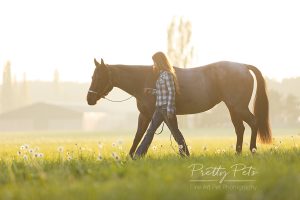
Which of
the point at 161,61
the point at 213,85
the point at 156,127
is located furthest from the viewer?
the point at 213,85

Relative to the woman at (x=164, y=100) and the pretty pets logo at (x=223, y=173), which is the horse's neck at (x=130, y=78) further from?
the pretty pets logo at (x=223, y=173)

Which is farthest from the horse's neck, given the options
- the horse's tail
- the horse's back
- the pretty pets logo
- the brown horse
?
the pretty pets logo

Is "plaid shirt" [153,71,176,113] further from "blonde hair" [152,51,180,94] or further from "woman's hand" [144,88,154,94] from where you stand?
"woman's hand" [144,88,154,94]

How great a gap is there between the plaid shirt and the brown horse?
765 millimetres

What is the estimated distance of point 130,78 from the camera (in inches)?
436

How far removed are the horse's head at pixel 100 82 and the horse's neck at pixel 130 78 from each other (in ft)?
0.47

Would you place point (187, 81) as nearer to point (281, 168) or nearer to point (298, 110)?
point (281, 168)

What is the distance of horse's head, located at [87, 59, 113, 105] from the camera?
11.0 m

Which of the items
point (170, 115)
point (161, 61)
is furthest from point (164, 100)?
point (161, 61)

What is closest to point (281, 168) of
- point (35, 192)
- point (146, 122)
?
point (35, 192)

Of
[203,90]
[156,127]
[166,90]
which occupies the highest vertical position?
[166,90]

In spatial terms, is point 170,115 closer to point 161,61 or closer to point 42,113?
point 161,61

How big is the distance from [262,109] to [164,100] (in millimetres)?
3276

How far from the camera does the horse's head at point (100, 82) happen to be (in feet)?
36.2
